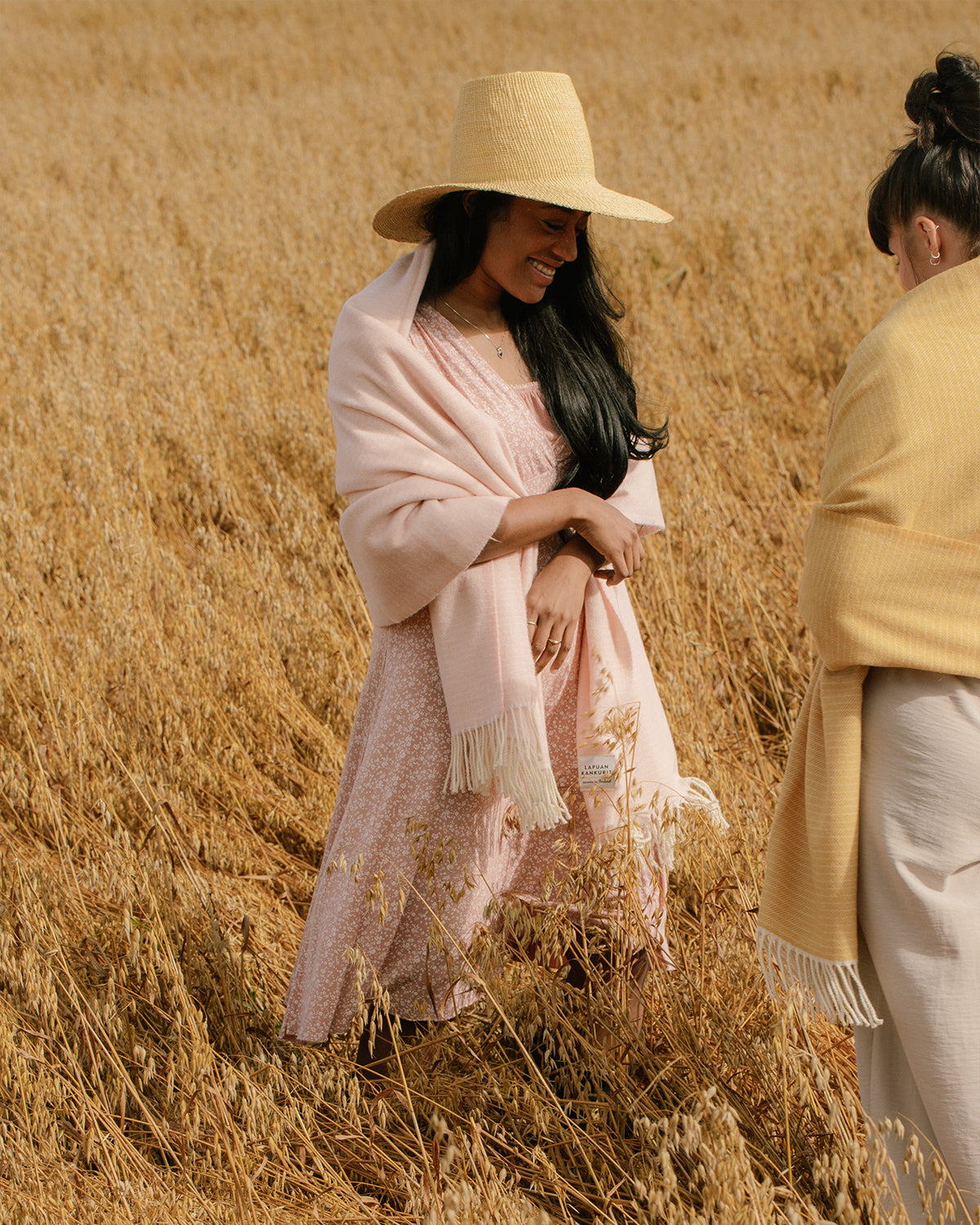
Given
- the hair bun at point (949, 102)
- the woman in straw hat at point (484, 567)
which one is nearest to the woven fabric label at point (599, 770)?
the woman in straw hat at point (484, 567)

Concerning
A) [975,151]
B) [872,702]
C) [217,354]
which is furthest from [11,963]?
[217,354]

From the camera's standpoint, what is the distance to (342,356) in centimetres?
200

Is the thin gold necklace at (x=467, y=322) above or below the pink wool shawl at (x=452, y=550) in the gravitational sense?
above

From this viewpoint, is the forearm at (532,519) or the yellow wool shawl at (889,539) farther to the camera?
the forearm at (532,519)

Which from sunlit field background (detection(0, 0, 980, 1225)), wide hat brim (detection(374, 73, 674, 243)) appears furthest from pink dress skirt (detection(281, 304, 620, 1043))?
wide hat brim (detection(374, 73, 674, 243))

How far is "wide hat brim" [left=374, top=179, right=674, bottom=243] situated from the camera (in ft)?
6.28

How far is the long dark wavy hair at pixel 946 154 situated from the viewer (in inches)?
54.4

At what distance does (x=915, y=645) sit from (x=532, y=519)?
2.41 ft

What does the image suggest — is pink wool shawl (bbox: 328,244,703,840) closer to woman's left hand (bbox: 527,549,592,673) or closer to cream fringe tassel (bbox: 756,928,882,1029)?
woman's left hand (bbox: 527,549,592,673)

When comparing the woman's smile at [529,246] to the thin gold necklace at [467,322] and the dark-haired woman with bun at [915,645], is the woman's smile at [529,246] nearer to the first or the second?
the thin gold necklace at [467,322]

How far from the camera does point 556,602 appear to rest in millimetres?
1970

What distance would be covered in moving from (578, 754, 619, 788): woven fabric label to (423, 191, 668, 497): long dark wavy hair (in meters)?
0.51

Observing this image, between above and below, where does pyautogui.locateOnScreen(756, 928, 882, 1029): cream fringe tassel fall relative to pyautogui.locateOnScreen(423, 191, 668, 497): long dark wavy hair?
below

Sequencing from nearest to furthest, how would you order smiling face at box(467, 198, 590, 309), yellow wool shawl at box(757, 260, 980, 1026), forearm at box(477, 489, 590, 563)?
yellow wool shawl at box(757, 260, 980, 1026)
forearm at box(477, 489, 590, 563)
smiling face at box(467, 198, 590, 309)
